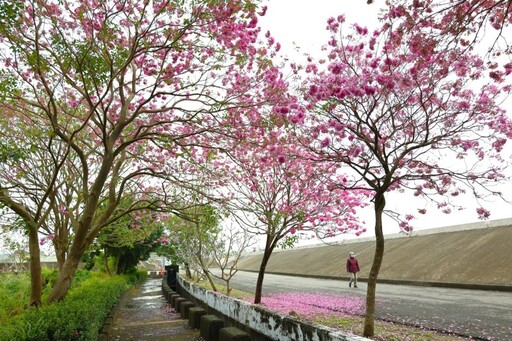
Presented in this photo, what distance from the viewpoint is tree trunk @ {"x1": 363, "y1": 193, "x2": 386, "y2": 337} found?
21.4ft

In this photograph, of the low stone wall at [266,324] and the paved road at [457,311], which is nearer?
the low stone wall at [266,324]

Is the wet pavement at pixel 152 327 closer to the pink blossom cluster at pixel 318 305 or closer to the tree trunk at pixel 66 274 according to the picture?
the tree trunk at pixel 66 274

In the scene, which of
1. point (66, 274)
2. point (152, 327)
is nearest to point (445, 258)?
point (152, 327)

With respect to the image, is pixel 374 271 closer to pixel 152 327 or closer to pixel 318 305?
pixel 152 327

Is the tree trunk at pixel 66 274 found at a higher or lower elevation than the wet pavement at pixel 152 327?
higher

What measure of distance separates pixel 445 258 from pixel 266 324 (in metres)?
17.5

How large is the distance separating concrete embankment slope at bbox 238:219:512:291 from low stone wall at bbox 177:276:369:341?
9.90 metres

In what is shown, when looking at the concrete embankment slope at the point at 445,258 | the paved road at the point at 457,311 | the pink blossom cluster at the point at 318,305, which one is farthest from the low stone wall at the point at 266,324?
the concrete embankment slope at the point at 445,258

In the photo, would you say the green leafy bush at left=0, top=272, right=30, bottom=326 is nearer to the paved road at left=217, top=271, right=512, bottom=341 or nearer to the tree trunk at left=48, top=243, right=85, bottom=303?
the tree trunk at left=48, top=243, right=85, bottom=303

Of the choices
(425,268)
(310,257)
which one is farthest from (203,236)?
(310,257)

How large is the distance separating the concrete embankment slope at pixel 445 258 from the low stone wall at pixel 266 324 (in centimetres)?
990

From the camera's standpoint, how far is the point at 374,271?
21.8ft

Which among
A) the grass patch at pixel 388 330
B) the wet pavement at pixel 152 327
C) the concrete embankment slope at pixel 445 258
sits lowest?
the wet pavement at pixel 152 327

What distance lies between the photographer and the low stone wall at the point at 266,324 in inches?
167
